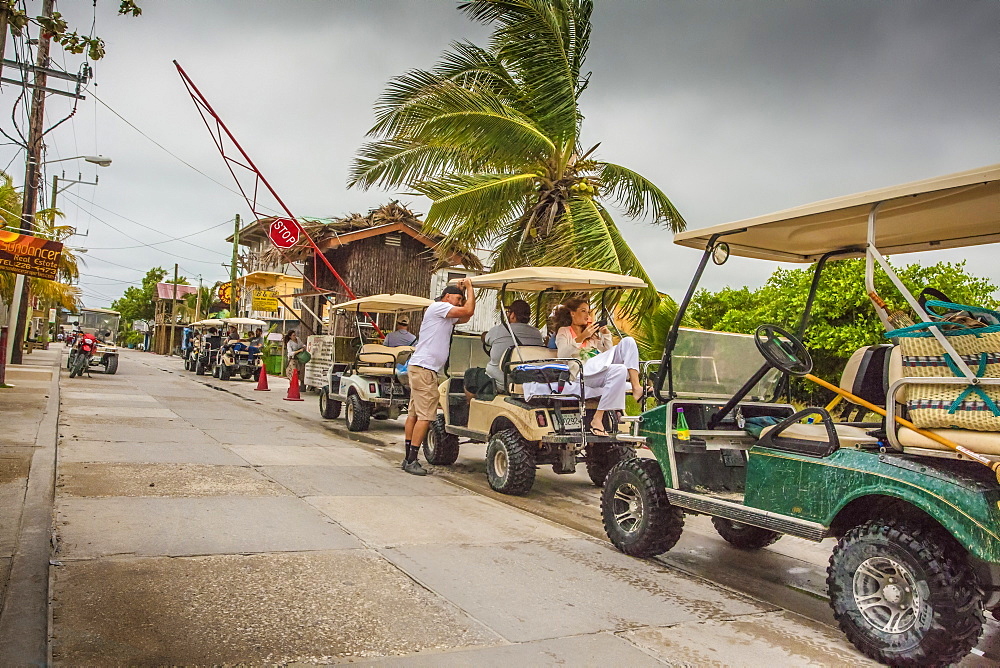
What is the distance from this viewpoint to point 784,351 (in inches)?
188

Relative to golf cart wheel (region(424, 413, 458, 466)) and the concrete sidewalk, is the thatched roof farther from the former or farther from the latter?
the concrete sidewalk

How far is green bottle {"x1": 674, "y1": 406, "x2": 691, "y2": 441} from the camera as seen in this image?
201 inches

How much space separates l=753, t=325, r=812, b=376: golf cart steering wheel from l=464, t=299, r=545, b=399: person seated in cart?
3.39 metres

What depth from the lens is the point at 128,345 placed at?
91625mm

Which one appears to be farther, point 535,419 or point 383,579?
point 535,419

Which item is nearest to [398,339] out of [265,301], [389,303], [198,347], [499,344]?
[389,303]

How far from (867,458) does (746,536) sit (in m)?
2.17

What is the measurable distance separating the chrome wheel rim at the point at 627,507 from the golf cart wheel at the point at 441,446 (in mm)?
3670

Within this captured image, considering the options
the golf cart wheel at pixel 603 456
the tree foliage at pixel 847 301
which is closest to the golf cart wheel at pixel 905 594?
the golf cart wheel at pixel 603 456

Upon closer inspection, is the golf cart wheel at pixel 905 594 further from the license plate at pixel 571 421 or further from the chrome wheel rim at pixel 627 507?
the license plate at pixel 571 421

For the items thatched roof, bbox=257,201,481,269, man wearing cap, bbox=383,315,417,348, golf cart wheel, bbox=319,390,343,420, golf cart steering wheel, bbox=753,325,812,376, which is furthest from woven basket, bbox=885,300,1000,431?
thatched roof, bbox=257,201,481,269

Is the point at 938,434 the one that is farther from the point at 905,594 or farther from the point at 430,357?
the point at 430,357

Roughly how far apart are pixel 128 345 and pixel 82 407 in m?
86.8

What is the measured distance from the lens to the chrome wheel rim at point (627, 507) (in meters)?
5.39
